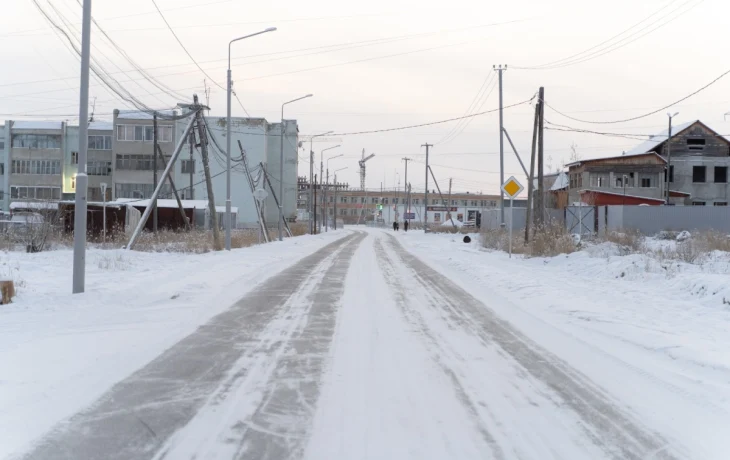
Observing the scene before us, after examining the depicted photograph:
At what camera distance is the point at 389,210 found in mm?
135625

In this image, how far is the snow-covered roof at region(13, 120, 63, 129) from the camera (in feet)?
224

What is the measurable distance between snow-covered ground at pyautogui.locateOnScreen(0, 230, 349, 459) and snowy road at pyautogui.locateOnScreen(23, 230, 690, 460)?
323mm

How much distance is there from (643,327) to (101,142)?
7050 cm

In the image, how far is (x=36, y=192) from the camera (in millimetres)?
68188

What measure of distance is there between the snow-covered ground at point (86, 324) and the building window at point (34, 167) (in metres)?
55.9

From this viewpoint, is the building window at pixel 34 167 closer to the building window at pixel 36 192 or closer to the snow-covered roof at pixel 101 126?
the building window at pixel 36 192

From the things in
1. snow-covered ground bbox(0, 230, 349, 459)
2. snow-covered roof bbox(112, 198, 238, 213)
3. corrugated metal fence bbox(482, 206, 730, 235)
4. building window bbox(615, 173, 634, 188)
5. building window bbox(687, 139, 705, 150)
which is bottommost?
snow-covered ground bbox(0, 230, 349, 459)

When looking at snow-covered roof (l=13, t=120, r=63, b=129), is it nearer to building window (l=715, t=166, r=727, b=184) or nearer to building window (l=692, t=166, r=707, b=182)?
building window (l=692, t=166, r=707, b=182)

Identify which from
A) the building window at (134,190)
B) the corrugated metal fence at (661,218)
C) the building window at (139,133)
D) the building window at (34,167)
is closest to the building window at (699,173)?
the corrugated metal fence at (661,218)

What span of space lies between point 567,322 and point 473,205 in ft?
462

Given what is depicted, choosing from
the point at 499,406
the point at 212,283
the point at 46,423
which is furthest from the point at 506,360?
the point at 212,283

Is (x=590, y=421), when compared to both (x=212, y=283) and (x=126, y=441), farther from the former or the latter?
(x=212, y=283)

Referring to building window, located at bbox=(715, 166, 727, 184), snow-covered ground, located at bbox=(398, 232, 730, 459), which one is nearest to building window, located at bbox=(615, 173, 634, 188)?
building window, located at bbox=(715, 166, 727, 184)

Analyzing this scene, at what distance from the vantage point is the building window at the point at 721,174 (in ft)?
189
